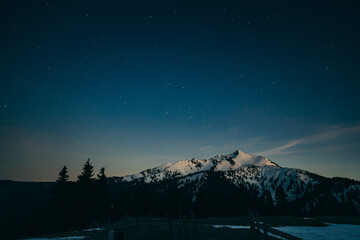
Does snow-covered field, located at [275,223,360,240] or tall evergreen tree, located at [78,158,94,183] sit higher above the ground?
tall evergreen tree, located at [78,158,94,183]

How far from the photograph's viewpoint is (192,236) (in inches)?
761

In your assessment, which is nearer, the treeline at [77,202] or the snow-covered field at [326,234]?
the snow-covered field at [326,234]

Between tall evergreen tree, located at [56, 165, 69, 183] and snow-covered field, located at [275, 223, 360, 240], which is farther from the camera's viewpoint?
tall evergreen tree, located at [56, 165, 69, 183]

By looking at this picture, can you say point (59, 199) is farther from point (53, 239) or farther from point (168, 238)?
point (168, 238)

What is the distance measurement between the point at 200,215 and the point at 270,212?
3472 cm

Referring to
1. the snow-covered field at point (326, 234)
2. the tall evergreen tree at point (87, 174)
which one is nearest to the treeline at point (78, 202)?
the tall evergreen tree at point (87, 174)

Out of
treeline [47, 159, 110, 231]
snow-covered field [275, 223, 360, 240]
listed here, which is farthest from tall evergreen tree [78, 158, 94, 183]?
snow-covered field [275, 223, 360, 240]

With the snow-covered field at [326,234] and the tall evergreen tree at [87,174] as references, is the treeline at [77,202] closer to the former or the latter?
the tall evergreen tree at [87,174]

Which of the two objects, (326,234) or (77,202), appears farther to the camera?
(77,202)

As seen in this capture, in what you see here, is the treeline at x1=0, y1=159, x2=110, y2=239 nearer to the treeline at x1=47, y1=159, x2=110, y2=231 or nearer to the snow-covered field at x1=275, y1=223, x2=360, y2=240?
the treeline at x1=47, y1=159, x2=110, y2=231

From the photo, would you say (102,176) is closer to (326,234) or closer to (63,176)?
(63,176)

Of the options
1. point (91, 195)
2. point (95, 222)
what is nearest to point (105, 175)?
point (91, 195)

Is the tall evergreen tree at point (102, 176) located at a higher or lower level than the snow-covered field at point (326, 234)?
higher

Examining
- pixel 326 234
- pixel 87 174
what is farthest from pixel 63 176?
pixel 326 234
